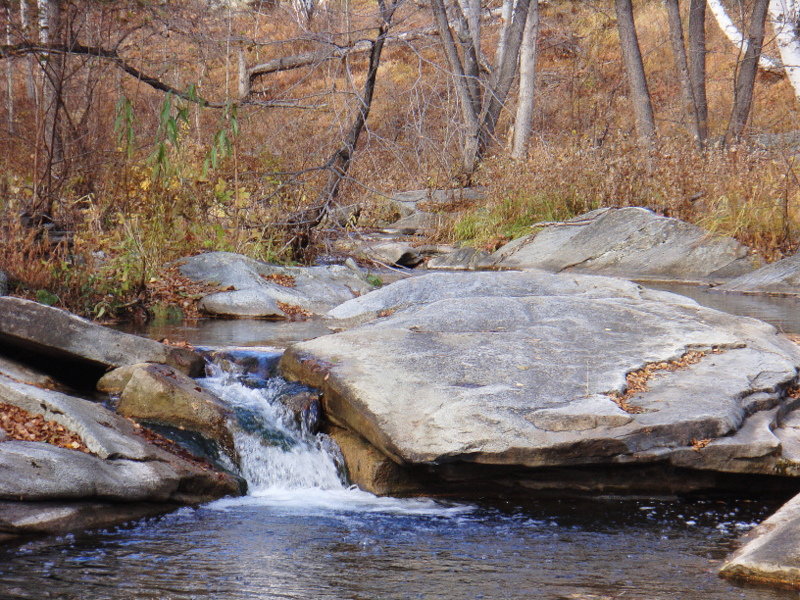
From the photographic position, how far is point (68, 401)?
495cm

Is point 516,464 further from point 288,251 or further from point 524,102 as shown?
point 524,102

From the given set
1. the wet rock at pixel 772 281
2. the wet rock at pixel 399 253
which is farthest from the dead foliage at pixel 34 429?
the wet rock at pixel 399 253

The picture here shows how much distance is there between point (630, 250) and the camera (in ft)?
45.1

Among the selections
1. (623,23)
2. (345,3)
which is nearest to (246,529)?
(345,3)

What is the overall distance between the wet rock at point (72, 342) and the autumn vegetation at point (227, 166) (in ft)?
6.79

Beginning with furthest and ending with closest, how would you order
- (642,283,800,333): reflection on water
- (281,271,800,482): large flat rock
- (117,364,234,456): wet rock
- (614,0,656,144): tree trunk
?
1. (614,0,656,144): tree trunk
2. (642,283,800,333): reflection on water
3. (117,364,234,456): wet rock
4. (281,271,800,482): large flat rock

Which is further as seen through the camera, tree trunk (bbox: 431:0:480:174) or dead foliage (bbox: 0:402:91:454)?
tree trunk (bbox: 431:0:480:174)

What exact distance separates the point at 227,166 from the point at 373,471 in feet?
22.1

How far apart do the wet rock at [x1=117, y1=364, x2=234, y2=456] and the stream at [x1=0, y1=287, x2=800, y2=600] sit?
15cm

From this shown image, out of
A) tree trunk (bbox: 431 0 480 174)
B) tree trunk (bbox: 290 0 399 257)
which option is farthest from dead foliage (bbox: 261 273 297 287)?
tree trunk (bbox: 431 0 480 174)

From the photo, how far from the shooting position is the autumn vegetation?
28.4ft

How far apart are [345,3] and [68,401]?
21.3 feet

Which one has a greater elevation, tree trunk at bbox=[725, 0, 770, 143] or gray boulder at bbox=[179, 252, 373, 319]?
tree trunk at bbox=[725, 0, 770, 143]

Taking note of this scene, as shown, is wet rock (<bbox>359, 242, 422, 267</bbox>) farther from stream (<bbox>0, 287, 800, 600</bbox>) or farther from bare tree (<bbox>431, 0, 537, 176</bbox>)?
stream (<bbox>0, 287, 800, 600</bbox>)
